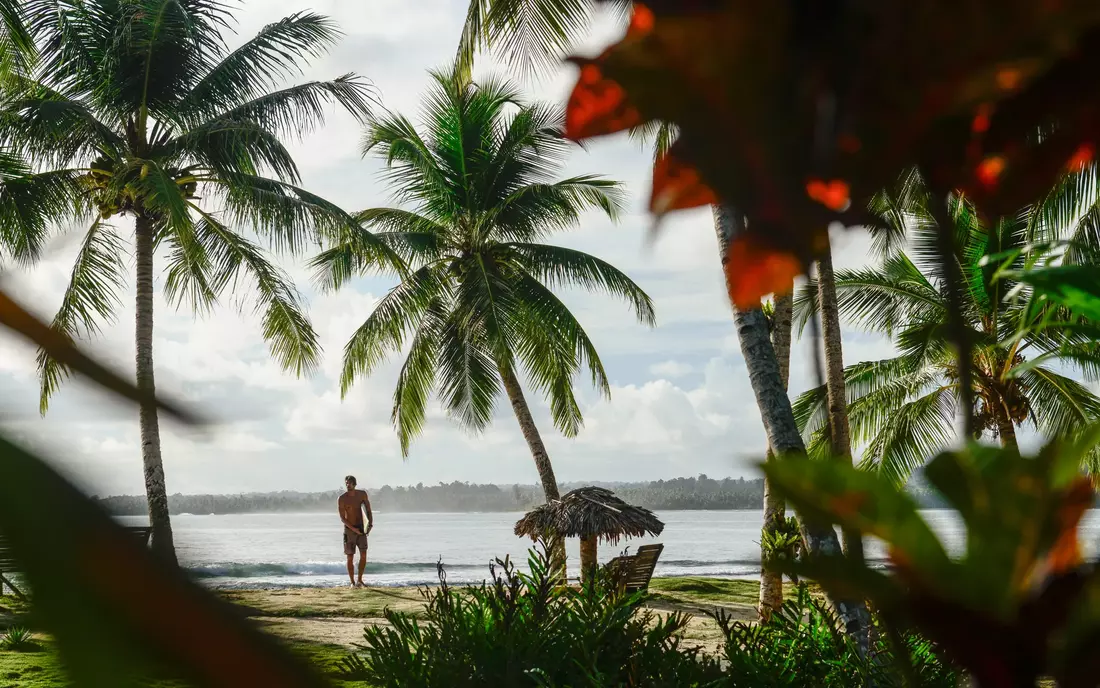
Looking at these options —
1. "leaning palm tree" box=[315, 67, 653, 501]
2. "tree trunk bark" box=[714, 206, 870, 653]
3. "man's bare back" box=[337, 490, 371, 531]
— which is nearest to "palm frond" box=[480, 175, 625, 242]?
"leaning palm tree" box=[315, 67, 653, 501]

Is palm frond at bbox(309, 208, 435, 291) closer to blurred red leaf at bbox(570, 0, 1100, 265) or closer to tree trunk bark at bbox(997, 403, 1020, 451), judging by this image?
tree trunk bark at bbox(997, 403, 1020, 451)

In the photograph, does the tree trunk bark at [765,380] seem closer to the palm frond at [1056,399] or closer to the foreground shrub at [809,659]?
the foreground shrub at [809,659]

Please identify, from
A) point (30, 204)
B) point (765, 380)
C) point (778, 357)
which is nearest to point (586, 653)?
point (765, 380)

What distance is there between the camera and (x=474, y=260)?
1248cm

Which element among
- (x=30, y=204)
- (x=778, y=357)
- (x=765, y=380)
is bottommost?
(x=765, y=380)

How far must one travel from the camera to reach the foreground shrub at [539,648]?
2.73m

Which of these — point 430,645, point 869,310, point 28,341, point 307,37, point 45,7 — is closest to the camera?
point 28,341

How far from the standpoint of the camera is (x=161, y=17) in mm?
9727

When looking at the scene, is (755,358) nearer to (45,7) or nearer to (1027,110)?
(1027,110)

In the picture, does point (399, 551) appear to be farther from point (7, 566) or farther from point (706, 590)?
point (7, 566)

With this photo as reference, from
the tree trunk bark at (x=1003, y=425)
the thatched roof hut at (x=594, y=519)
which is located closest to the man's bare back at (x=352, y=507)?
the thatched roof hut at (x=594, y=519)

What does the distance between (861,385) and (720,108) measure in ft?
41.5

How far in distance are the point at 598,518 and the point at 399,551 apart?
22156 mm

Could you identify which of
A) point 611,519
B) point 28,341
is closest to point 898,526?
point 28,341
